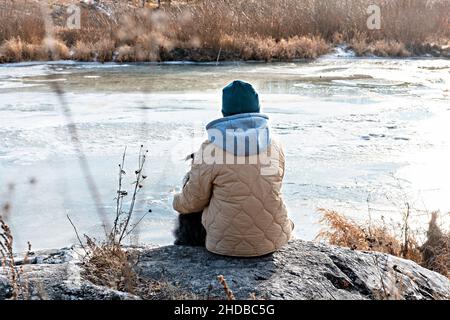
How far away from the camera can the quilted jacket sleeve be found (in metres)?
2.96

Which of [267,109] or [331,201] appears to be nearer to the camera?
[331,201]

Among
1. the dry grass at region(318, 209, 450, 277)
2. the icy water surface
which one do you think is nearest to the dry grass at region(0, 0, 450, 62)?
the icy water surface

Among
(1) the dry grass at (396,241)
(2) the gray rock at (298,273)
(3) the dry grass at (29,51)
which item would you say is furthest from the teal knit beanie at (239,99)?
(3) the dry grass at (29,51)

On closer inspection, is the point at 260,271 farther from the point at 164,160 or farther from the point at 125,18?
the point at 125,18

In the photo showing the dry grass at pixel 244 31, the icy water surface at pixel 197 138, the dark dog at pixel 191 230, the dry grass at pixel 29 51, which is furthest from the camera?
the dry grass at pixel 244 31

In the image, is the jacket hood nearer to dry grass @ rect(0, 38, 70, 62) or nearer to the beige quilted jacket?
the beige quilted jacket

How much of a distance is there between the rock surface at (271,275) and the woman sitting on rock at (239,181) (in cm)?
13

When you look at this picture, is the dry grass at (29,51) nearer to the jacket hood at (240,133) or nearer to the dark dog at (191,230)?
the dark dog at (191,230)

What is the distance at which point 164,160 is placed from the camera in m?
6.39

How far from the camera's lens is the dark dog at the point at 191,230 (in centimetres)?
329

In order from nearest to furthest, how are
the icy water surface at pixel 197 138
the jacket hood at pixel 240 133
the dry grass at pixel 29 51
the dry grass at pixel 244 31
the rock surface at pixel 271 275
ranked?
Answer: the rock surface at pixel 271 275 → the jacket hood at pixel 240 133 → the icy water surface at pixel 197 138 → the dry grass at pixel 29 51 → the dry grass at pixel 244 31

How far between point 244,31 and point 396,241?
14.1m
